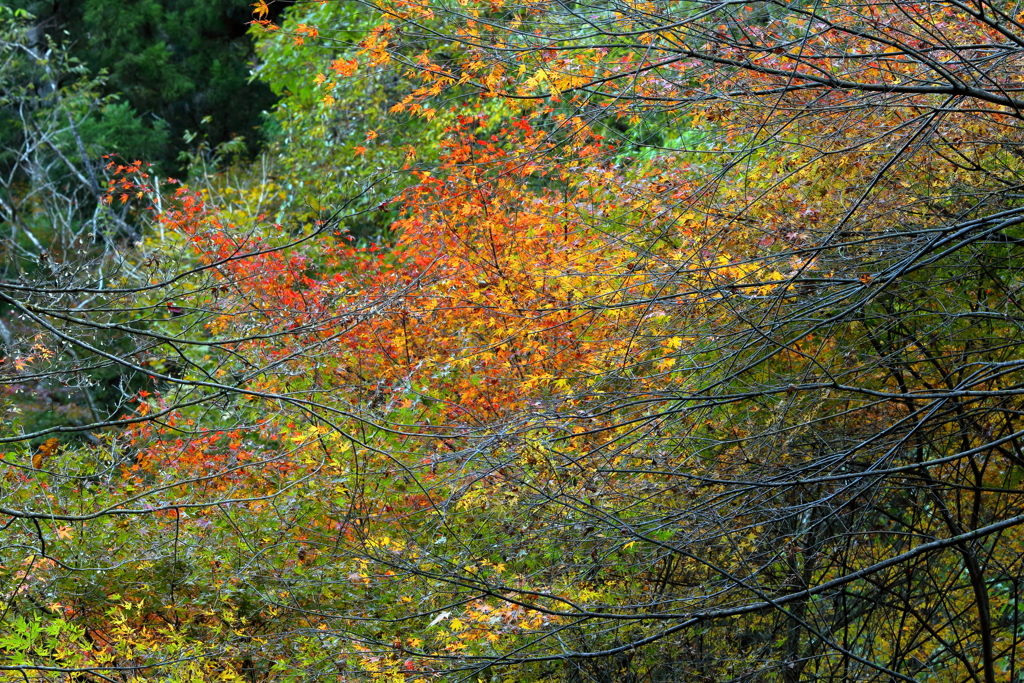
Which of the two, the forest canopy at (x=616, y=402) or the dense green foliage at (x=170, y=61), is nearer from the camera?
the forest canopy at (x=616, y=402)

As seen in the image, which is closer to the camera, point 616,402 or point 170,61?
point 616,402

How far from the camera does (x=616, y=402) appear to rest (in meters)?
5.18

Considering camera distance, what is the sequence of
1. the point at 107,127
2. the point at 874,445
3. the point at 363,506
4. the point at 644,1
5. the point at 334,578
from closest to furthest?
the point at 874,445
the point at 644,1
the point at 334,578
the point at 363,506
the point at 107,127

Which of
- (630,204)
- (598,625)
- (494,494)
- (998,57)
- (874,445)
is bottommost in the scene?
(598,625)

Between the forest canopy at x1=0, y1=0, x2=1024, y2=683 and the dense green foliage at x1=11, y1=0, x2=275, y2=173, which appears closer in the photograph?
the forest canopy at x1=0, y1=0, x2=1024, y2=683

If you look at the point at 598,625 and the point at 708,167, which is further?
the point at 708,167

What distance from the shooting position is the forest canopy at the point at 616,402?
170 inches

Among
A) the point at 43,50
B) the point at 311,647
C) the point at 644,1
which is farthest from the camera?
the point at 43,50

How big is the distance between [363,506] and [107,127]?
1533cm

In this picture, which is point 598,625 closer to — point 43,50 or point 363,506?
point 363,506

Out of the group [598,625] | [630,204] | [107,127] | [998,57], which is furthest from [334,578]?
[107,127]

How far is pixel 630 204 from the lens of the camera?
6395 millimetres

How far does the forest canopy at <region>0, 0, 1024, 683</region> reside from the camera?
4.31 metres

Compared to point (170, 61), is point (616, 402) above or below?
above
